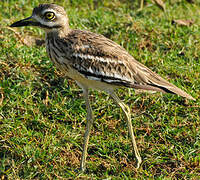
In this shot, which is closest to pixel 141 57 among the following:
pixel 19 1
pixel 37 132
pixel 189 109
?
pixel 189 109

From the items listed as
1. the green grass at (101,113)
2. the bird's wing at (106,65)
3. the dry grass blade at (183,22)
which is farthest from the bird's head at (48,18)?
the dry grass blade at (183,22)

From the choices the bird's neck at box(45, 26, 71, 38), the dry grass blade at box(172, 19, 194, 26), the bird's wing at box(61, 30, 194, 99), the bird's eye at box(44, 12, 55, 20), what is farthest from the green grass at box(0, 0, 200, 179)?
the bird's eye at box(44, 12, 55, 20)

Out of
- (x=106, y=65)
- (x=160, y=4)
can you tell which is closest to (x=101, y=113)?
(x=106, y=65)

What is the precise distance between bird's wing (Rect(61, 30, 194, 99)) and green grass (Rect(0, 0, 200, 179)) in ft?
2.06

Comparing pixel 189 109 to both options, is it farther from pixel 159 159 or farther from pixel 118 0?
pixel 118 0

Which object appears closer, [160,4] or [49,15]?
[49,15]

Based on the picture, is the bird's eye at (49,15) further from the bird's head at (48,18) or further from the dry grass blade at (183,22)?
the dry grass blade at (183,22)

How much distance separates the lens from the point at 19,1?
17.9 ft

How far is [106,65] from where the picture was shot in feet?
11.0

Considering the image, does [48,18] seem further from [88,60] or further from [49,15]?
[88,60]

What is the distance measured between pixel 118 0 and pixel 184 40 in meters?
1.50

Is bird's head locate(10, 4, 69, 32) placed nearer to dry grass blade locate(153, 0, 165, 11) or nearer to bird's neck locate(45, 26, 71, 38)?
bird's neck locate(45, 26, 71, 38)

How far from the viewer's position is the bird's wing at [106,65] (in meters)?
3.28

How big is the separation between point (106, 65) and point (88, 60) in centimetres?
18
